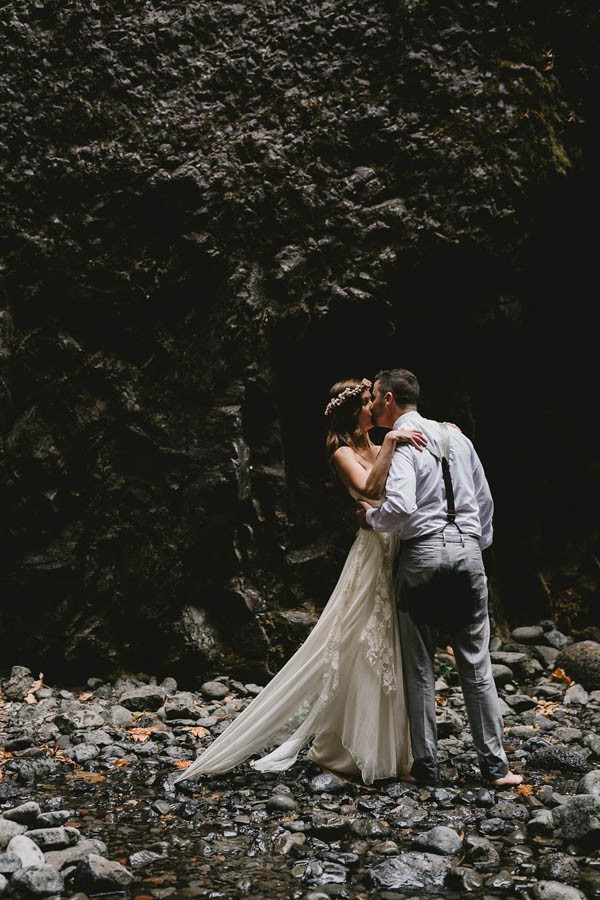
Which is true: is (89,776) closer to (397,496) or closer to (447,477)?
(397,496)

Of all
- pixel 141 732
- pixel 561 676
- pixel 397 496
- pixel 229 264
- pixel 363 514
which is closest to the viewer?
pixel 397 496

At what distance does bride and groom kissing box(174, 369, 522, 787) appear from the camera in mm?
4793

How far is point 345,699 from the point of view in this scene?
5.06 meters

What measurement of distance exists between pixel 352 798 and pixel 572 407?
22.6 feet

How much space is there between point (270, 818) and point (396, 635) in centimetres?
139

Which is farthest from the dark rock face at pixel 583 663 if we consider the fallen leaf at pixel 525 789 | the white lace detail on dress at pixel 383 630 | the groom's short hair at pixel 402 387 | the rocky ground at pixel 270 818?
the groom's short hair at pixel 402 387

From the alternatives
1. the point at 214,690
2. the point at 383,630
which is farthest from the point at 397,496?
the point at 214,690

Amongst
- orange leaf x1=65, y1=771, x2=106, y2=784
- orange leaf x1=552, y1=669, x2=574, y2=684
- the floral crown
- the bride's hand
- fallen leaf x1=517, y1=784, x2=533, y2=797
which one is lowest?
orange leaf x1=552, y1=669, x2=574, y2=684

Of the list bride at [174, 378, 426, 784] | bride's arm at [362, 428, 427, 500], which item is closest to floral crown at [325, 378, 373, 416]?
bride at [174, 378, 426, 784]

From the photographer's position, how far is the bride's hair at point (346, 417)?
5.56 meters

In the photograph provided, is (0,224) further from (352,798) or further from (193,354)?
(352,798)

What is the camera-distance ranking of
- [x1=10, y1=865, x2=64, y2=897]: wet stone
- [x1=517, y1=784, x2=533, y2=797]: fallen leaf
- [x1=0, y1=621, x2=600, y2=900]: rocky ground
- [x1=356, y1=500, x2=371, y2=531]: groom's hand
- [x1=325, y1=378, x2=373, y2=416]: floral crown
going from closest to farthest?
[x1=10, y1=865, x2=64, y2=897]: wet stone < [x1=0, y1=621, x2=600, y2=900]: rocky ground < [x1=517, y1=784, x2=533, y2=797]: fallen leaf < [x1=356, y1=500, x2=371, y2=531]: groom's hand < [x1=325, y1=378, x2=373, y2=416]: floral crown

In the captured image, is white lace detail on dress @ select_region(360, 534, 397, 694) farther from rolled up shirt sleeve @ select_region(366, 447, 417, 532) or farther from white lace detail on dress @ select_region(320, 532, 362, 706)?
rolled up shirt sleeve @ select_region(366, 447, 417, 532)

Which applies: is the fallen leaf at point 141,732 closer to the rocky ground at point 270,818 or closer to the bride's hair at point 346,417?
the rocky ground at point 270,818
